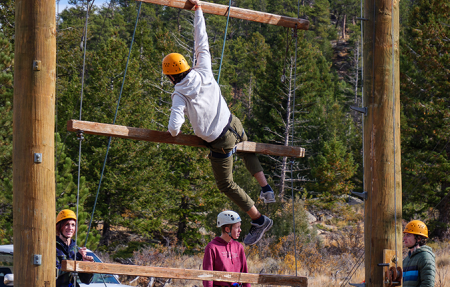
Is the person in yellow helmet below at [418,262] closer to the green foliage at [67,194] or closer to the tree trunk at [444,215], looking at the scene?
the green foliage at [67,194]

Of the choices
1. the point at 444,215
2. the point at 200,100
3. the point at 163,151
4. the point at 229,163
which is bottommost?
the point at 444,215

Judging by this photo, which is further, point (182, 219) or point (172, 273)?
point (182, 219)

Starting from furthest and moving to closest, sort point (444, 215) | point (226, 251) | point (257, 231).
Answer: point (444, 215), point (257, 231), point (226, 251)

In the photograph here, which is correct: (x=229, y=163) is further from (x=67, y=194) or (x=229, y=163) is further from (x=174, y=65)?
(x=67, y=194)

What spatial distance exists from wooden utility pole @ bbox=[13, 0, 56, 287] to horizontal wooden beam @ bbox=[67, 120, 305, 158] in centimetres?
32

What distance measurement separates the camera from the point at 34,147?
4.80 meters

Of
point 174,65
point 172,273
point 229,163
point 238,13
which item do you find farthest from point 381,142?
point 172,273

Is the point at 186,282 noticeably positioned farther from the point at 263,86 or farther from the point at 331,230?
the point at 263,86

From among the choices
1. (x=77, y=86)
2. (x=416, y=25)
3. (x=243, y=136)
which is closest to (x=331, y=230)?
(x=416, y=25)

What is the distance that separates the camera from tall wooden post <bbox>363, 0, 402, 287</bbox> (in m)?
5.19

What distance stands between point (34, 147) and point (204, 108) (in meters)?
1.64

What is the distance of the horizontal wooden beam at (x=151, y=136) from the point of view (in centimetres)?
500

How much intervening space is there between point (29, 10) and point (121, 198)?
887 inches

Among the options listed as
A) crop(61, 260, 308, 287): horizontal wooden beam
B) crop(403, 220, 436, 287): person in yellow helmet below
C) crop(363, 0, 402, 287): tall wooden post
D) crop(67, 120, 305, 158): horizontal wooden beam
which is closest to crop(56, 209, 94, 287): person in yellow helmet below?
crop(61, 260, 308, 287): horizontal wooden beam
